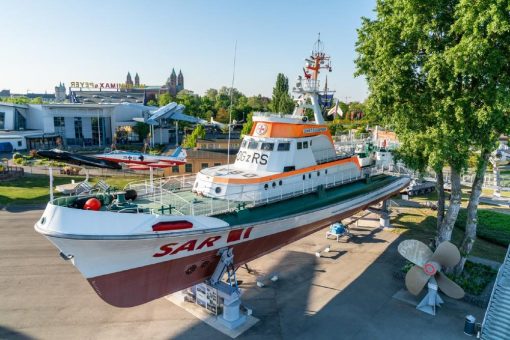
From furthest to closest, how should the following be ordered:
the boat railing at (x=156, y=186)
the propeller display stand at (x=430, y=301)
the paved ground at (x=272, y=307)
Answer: the boat railing at (x=156, y=186), the propeller display stand at (x=430, y=301), the paved ground at (x=272, y=307)

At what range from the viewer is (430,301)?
52.6ft

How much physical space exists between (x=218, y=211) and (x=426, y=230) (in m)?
19.0

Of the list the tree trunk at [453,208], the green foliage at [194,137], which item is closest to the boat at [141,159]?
the green foliage at [194,137]

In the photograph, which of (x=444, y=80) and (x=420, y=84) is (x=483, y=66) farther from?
(x=420, y=84)

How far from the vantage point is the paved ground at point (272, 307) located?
46.6 ft

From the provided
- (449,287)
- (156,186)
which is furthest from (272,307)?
(156,186)

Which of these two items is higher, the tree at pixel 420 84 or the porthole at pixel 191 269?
the tree at pixel 420 84

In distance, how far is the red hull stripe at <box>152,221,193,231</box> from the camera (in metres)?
12.9

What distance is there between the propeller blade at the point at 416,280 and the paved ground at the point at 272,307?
0.88 metres

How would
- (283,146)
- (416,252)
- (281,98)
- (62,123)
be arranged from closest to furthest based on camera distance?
(416,252), (283,146), (62,123), (281,98)

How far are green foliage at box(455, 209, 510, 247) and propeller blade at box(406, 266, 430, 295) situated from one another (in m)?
11.8

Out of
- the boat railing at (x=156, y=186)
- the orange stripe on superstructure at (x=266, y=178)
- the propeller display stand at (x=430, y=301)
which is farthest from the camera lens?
the boat railing at (x=156, y=186)

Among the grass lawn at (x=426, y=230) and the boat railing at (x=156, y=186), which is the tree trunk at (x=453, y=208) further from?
the boat railing at (x=156, y=186)

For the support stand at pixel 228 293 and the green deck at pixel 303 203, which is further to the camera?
the green deck at pixel 303 203
